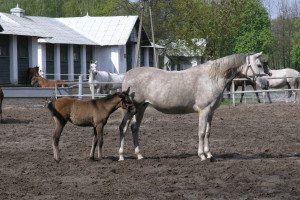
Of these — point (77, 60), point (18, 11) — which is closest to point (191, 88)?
point (77, 60)

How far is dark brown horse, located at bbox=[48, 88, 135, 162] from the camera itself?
8328 mm

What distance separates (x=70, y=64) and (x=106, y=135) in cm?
2622

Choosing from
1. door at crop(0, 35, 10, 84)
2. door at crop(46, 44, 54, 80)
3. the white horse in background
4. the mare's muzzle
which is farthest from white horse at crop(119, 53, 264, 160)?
door at crop(46, 44, 54, 80)

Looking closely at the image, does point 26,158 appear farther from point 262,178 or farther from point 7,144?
point 262,178

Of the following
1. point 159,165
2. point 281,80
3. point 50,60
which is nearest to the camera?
point 159,165

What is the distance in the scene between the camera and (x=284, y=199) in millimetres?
5789

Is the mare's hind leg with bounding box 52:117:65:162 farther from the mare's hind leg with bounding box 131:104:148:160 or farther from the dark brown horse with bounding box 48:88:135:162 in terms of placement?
the mare's hind leg with bounding box 131:104:148:160

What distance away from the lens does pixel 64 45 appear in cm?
3778

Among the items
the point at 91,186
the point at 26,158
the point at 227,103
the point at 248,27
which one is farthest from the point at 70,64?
the point at 248,27

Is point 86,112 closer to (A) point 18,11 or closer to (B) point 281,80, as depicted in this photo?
(B) point 281,80

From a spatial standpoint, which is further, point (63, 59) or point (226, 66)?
point (63, 59)

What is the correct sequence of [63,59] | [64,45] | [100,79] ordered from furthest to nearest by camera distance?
[64,45] → [63,59] → [100,79]

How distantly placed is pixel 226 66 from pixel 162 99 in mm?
1322

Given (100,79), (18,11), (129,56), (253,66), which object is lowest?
(100,79)
